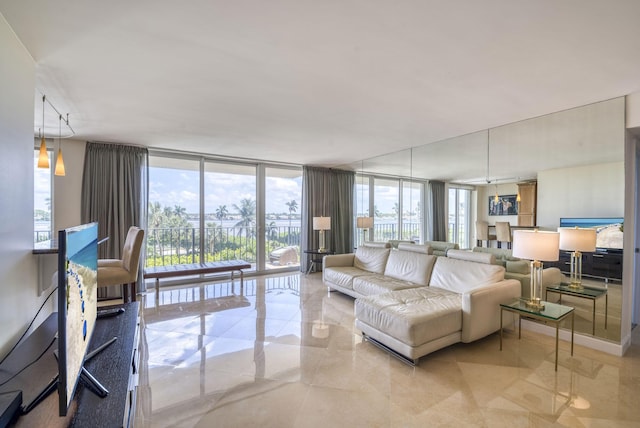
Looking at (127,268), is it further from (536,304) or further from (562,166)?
(562,166)

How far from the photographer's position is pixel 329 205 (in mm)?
6520

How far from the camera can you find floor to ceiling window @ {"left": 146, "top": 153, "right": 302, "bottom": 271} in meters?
5.04

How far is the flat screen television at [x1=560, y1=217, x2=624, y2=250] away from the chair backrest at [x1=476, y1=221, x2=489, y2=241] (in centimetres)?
111

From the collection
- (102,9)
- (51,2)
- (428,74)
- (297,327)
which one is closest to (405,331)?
(297,327)

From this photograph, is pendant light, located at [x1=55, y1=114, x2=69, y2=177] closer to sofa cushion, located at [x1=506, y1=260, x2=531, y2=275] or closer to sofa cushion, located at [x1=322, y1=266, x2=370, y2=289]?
sofa cushion, located at [x1=322, y1=266, x2=370, y2=289]

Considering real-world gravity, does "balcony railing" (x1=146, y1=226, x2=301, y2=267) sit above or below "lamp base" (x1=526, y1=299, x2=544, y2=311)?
above

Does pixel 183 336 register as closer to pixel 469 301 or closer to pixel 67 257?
pixel 67 257

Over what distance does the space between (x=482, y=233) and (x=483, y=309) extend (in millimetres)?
1687

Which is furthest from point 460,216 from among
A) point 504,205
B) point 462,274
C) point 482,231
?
point 462,274

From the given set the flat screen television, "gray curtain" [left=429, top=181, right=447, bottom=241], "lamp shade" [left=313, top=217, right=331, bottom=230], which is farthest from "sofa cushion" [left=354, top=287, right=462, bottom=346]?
"lamp shade" [left=313, top=217, right=331, bottom=230]

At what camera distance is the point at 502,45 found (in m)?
1.83

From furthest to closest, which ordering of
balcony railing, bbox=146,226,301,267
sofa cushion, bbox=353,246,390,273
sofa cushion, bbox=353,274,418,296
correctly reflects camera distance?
balcony railing, bbox=146,226,301,267 → sofa cushion, bbox=353,246,390,273 → sofa cushion, bbox=353,274,418,296

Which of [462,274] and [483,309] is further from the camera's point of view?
[462,274]

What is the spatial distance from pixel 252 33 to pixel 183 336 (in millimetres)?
2800
